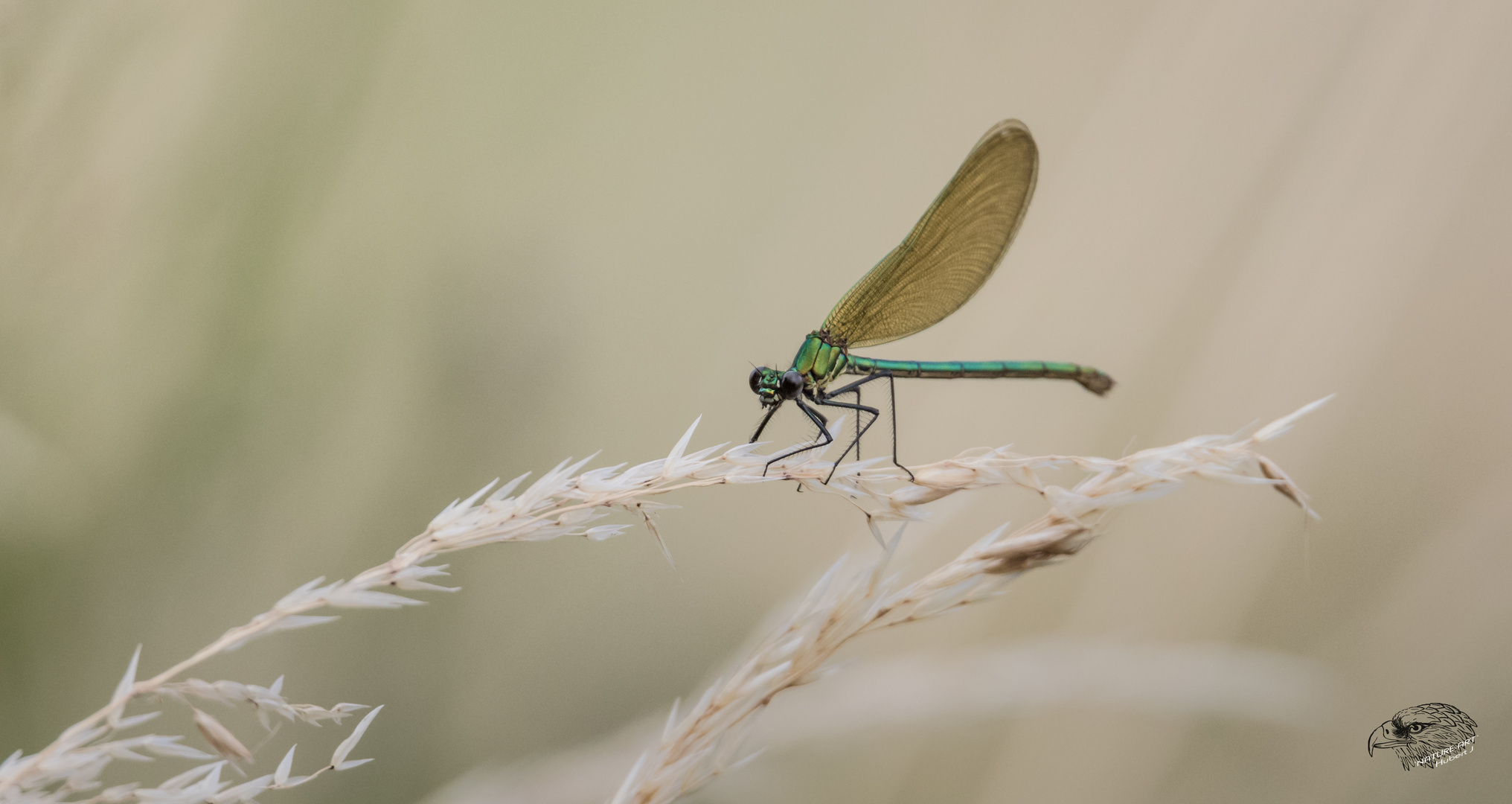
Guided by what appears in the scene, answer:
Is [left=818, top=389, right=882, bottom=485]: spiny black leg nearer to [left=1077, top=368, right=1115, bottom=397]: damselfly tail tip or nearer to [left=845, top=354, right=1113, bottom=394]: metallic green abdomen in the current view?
[left=845, top=354, right=1113, bottom=394]: metallic green abdomen

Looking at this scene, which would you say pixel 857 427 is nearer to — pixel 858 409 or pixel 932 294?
pixel 858 409

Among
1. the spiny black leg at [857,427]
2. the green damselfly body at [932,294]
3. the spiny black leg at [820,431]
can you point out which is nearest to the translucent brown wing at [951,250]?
the green damselfly body at [932,294]

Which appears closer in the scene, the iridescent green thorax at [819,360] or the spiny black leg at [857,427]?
the spiny black leg at [857,427]

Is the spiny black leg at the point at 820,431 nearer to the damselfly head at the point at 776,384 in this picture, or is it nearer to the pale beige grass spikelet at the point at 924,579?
the damselfly head at the point at 776,384

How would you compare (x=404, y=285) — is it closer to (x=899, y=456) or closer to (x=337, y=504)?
(x=337, y=504)

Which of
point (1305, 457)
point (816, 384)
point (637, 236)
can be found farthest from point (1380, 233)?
point (637, 236)

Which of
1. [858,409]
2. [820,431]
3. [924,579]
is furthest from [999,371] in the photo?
[924,579]
